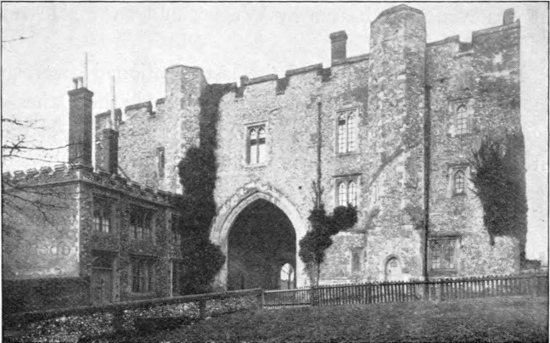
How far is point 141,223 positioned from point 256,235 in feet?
22.6

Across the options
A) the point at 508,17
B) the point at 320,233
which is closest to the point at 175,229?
the point at 320,233

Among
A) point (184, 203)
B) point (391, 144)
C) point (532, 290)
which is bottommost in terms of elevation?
point (532, 290)

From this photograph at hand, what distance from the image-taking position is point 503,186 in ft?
67.4

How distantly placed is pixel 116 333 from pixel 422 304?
7.53 meters

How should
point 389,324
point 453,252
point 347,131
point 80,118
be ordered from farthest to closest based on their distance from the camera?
1. point 347,131
2. point 80,118
3. point 453,252
4. point 389,324

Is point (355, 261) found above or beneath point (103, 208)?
beneath

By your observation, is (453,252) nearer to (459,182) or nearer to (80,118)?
(459,182)

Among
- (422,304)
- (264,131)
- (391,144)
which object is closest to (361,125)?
(391,144)

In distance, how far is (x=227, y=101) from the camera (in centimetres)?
2739

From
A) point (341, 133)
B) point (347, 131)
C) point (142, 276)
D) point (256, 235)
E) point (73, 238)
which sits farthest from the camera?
point (256, 235)

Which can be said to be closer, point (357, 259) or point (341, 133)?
point (357, 259)

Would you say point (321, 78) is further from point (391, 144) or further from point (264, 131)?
point (391, 144)

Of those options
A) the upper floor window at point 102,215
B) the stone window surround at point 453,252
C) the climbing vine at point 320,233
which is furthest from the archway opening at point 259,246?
the stone window surround at point 453,252

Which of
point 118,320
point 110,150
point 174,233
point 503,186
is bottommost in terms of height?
point 118,320
